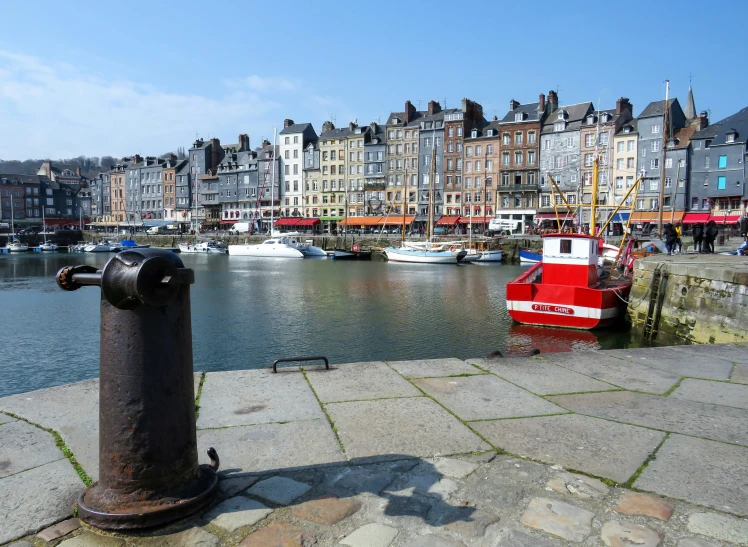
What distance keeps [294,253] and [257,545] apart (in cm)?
6124

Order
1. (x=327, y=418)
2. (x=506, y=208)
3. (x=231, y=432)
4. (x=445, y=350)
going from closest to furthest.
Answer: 1. (x=231, y=432)
2. (x=327, y=418)
3. (x=445, y=350)
4. (x=506, y=208)

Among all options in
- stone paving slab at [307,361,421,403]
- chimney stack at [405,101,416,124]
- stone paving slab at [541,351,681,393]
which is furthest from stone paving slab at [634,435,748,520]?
chimney stack at [405,101,416,124]

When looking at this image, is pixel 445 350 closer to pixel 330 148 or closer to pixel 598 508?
pixel 598 508

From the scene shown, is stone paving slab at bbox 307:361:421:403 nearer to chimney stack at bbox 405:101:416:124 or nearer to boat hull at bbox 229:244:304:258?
boat hull at bbox 229:244:304:258

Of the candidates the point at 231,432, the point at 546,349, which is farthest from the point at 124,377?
the point at 546,349

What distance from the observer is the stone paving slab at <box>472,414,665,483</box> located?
133 inches

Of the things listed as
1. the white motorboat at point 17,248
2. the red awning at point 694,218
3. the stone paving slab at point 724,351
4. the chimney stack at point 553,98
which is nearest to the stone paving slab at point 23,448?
the stone paving slab at point 724,351

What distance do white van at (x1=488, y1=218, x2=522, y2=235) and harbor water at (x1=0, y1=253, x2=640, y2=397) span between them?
35.4 metres

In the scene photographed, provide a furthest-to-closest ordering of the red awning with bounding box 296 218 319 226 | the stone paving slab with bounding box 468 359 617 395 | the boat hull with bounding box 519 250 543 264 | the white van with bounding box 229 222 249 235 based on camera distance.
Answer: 1. the white van with bounding box 229 222 249 235
2. the red awning with bounding box 296 218 319 226
3. the boat hull with bounding box 519 250 543 264
4. the stone paving slab with bounding box 468 359 617 395

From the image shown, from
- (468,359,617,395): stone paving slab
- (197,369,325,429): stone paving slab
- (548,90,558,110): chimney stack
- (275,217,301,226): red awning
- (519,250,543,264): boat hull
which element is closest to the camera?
(197,369,325,429): stone paving slab

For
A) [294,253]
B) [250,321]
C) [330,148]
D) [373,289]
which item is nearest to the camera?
[250,321]

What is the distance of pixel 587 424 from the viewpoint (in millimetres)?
4113

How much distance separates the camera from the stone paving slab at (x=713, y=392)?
4762 millimetres

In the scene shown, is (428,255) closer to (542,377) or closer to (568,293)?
(568,293)
